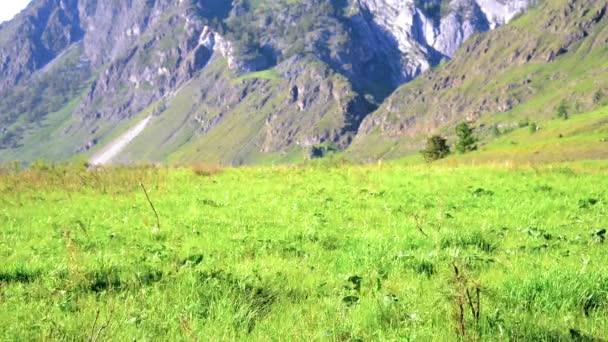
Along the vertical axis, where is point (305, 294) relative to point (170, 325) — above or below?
below

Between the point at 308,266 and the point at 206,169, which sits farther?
the point at 206,169

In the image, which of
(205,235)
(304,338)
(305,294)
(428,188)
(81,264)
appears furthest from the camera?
(428,188)

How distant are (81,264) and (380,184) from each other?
1525 cm

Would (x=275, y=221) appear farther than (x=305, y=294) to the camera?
Yes

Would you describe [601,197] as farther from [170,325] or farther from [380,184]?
[170,325]

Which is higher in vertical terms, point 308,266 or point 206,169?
point 206,169

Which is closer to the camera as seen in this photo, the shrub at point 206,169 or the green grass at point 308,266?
the green grass at point 308,266

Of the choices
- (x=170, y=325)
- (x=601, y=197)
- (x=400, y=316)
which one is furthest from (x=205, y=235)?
(x=601, y=197)

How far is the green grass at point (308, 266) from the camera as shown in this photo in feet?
20.6

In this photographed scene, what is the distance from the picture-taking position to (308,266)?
923 cm

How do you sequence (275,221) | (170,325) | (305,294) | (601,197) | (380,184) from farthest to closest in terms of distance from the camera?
(380,184), (601,197), (275,221), (305,294), (170,325)

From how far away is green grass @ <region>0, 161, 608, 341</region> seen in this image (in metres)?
6.29

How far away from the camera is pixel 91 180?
24219mm

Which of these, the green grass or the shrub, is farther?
the shrub
